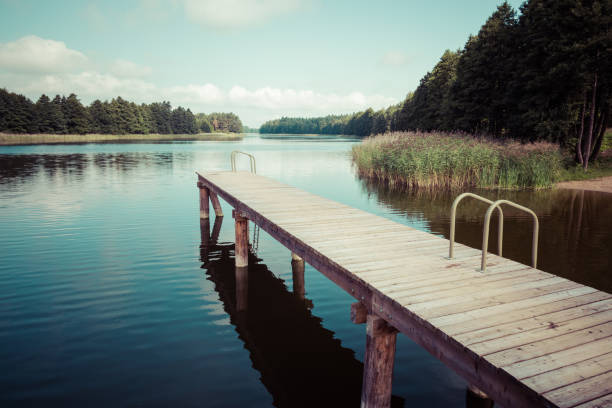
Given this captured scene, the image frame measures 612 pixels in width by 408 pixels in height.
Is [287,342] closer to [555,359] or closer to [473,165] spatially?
[555,359]

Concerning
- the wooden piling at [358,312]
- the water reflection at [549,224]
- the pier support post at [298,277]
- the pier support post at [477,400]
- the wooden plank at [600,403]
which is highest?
the wooden plank at [600,403]

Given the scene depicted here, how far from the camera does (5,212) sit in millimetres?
14547

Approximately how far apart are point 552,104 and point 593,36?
496 centimetres

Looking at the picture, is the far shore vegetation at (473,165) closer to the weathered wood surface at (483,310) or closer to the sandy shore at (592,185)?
the sandy shore at (592,185)

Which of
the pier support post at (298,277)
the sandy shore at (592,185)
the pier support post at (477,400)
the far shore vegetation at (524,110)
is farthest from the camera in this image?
the sandy shore at (592,185)

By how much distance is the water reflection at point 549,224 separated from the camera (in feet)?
29.9

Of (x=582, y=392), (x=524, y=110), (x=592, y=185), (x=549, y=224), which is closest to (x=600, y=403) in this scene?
(x=582, y=392)

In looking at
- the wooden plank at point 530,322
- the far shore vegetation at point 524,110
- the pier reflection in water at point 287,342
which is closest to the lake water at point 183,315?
the pier reflection in water at point 287,342

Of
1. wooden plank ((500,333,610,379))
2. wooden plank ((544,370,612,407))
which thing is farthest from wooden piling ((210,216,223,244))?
wooden plank ((544,370,612,407))

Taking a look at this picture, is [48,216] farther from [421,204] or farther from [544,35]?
Answer: [544,35]

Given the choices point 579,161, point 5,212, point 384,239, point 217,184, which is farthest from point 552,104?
point 5,212

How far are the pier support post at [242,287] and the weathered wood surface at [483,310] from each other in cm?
171

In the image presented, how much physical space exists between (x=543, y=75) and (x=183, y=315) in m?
28.2

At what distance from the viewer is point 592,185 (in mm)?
21406
